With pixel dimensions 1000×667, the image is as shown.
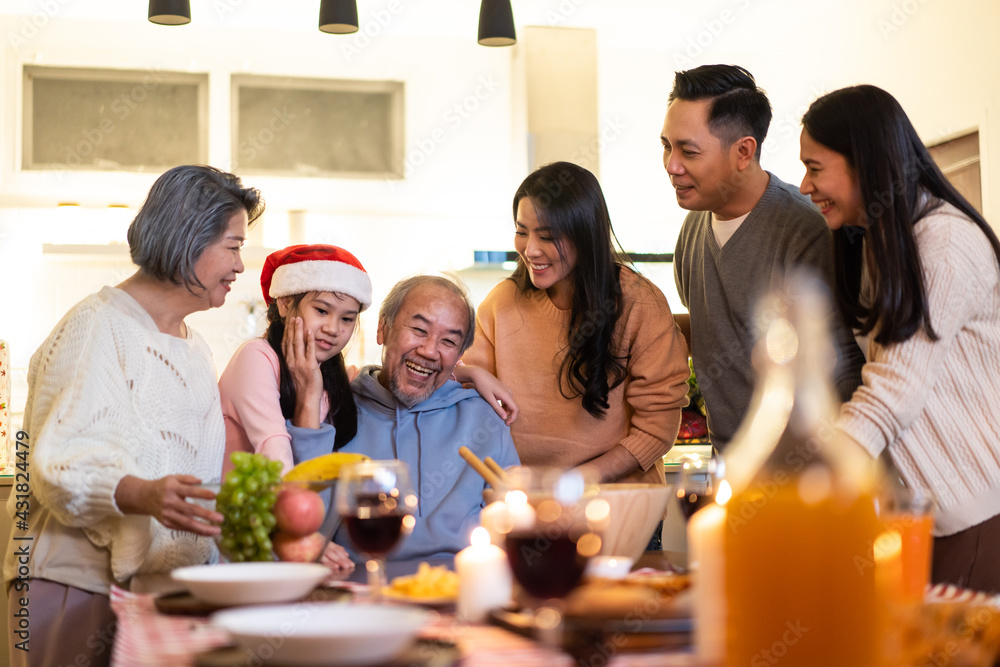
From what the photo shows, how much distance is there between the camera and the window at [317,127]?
4.32m

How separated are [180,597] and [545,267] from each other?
4.06 ft

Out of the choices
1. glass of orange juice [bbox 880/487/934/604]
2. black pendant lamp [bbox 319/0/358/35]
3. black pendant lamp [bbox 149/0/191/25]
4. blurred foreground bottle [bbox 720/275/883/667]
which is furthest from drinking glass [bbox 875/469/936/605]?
black pendant lamp [bbox 149/0/191/25]

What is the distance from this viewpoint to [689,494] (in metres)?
1.19

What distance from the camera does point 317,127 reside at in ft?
14.5

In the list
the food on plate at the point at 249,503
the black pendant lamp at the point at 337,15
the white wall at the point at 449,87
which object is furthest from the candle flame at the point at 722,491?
the white wall at the point at 449,87

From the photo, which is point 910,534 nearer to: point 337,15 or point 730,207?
point 730,207

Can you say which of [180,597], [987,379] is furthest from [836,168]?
[180,597]

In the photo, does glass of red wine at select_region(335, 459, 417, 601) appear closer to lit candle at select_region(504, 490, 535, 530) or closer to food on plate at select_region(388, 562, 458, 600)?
food on plate at select_region(388, 562, 458, 600)

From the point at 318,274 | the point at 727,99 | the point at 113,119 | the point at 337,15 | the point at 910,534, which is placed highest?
the point at 113,119

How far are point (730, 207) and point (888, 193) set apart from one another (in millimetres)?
660

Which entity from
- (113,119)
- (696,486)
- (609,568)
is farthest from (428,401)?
(113,119)

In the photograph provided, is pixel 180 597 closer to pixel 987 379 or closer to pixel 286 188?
pixel 987 379

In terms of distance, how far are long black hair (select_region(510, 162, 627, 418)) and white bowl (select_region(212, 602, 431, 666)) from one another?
1304 mm

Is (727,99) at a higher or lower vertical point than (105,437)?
higher
